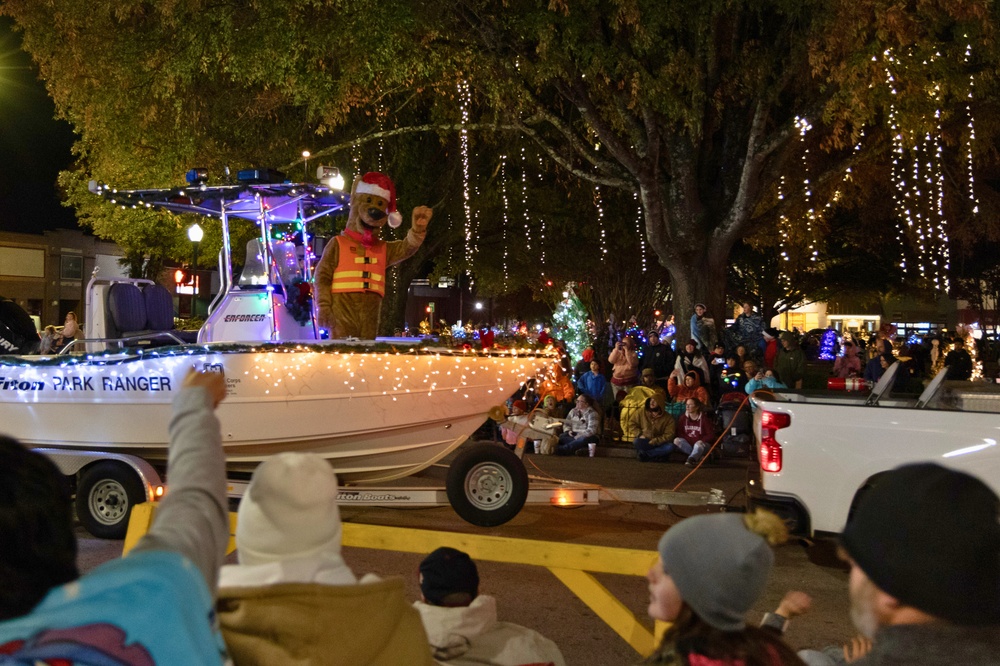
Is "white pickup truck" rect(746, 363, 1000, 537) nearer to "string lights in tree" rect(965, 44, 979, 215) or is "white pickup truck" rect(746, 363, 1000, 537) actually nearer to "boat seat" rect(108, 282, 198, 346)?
"boat seat" rect(108, 282, 198, 346)

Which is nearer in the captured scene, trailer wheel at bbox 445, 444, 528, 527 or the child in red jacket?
trailer wheel at bbox 445, 444, 528, 527

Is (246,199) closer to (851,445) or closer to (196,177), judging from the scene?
(196,177)

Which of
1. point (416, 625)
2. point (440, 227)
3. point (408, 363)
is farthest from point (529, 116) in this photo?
point (416, 625)

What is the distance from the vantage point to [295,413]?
856cm

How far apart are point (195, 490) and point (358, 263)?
7.01 meters

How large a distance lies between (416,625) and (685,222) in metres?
15.7

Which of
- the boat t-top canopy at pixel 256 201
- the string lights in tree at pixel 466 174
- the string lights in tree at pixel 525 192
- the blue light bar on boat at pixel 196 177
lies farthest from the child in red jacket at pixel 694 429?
the string lights in tree at pixel 525 192

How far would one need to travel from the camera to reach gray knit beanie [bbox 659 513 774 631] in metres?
2.27

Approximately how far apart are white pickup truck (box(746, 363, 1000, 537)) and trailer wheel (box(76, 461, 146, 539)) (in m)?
5.34

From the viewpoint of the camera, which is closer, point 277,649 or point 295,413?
point 277,649

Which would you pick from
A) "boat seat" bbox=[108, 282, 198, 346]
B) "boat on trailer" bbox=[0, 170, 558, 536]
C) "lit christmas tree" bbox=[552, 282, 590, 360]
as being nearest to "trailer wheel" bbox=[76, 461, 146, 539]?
"boat on trailer" bbox=[0, 170, 558, 536]

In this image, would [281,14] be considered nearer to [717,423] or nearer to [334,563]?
[717,423]

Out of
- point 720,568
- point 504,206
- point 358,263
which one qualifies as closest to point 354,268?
point 358,263

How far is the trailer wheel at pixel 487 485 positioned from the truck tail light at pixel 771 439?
2.14 m
